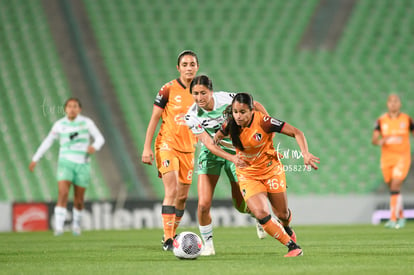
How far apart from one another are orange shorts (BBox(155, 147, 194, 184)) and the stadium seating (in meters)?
8.54

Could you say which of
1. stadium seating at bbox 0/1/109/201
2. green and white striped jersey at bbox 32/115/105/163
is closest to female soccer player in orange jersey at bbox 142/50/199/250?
green and white striped jersey at bbox 32/115/105/163

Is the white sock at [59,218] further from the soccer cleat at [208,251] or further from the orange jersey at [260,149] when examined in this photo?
the orange jersey at [260,149]

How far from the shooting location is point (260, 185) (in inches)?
275

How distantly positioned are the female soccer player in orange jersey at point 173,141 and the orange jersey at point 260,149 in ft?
4.15

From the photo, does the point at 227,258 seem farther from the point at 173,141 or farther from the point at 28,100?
the point at 28,100

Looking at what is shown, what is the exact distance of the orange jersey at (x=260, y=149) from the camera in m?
6.81

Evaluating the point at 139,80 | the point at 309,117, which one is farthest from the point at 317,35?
the point at 139,80

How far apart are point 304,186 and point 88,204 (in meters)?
5.39

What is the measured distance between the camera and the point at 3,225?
1458cm

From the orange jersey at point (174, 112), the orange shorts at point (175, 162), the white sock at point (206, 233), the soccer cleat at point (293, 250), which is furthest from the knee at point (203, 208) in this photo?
the soccer cleat at point (293, 250)

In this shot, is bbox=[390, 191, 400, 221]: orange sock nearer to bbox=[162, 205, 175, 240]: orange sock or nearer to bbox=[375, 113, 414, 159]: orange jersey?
bbox=[375, 113, 414, 159]: orange jersey

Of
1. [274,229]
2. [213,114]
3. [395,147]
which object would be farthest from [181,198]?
[395,147]

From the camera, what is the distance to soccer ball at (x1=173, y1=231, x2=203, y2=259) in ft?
22.3

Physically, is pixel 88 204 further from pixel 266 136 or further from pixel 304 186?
pixel 266 136
